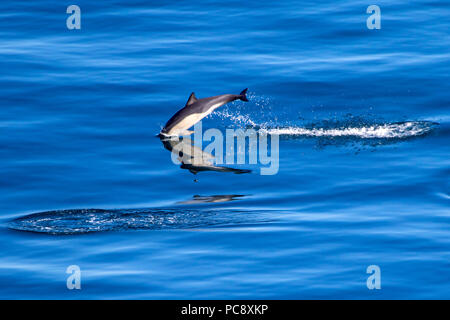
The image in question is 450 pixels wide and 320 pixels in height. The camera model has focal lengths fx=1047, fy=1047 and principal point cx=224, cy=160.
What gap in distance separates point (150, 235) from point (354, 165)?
542 cm

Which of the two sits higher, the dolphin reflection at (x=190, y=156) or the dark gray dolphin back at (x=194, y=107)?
the dark gray dolphin back at (x=194, y=107)

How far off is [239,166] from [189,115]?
270 centimetres

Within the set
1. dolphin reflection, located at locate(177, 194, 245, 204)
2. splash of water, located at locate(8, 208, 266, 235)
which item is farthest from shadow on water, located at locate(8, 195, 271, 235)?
dolphin reflection, located at locate(177, 194, 245, 204)

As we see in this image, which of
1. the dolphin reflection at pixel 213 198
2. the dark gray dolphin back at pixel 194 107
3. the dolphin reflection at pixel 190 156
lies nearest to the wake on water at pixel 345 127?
the dark gray dolphin back at pixel 194 107

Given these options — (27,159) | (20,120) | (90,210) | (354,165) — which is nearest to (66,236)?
(90,210)

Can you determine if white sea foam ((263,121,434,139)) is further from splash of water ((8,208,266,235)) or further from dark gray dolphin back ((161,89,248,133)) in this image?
splash of water ((8,208,266,235))

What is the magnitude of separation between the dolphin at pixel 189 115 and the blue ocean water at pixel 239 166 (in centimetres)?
61

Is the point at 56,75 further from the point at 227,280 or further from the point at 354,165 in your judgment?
the point at 227,280

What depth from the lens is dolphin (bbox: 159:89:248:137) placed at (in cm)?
2288

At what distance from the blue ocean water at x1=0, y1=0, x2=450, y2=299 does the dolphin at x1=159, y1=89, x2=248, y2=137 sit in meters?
0.61

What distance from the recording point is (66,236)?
1666cm

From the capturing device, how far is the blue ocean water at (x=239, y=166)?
→ 15117 mm

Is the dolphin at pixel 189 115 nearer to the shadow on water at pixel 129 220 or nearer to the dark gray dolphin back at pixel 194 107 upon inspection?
the dark gray dolphin back at pixel 194 107

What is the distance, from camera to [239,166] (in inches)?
814
